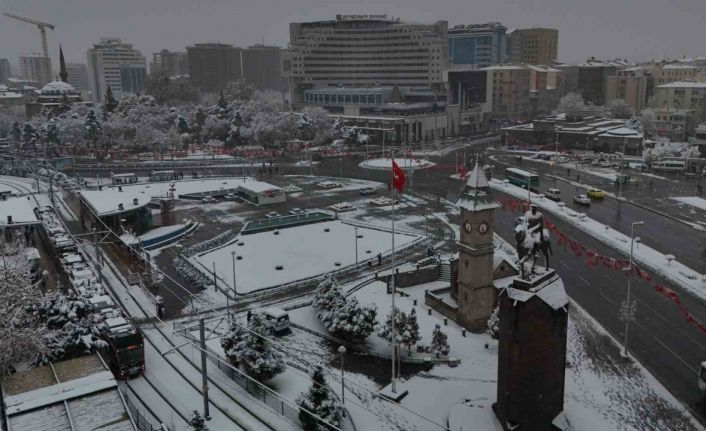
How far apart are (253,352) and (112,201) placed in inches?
1401

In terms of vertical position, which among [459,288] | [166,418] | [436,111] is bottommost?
[166,418]

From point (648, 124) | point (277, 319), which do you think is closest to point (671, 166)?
point (648, 124)

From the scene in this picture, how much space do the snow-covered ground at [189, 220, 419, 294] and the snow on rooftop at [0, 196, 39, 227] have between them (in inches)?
582

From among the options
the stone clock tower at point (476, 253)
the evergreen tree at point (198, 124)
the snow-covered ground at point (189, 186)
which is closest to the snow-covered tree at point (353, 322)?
the stone clock tower at point (476, 253)

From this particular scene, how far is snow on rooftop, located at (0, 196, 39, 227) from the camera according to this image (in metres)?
50.7

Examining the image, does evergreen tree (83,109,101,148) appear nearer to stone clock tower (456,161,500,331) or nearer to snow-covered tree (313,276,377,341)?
snow-covered tree (313,276,377,341)

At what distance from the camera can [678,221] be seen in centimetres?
6019

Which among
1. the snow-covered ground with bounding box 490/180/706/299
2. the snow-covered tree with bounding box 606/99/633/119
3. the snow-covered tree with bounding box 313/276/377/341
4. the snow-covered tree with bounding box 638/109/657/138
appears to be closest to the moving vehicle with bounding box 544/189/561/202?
the snow-covered ground with bounding box 490/180/706/299

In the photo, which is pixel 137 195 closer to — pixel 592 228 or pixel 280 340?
pixel 280 340

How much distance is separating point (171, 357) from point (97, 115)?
Result: 10440 cm

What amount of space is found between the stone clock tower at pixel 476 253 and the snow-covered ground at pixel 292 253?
14.0 meters

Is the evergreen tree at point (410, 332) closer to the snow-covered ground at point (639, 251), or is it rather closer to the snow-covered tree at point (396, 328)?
the snow-covered tree at point (396, 328)

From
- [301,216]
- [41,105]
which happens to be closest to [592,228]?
[301,216]

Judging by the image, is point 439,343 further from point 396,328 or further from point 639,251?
point 639,251
